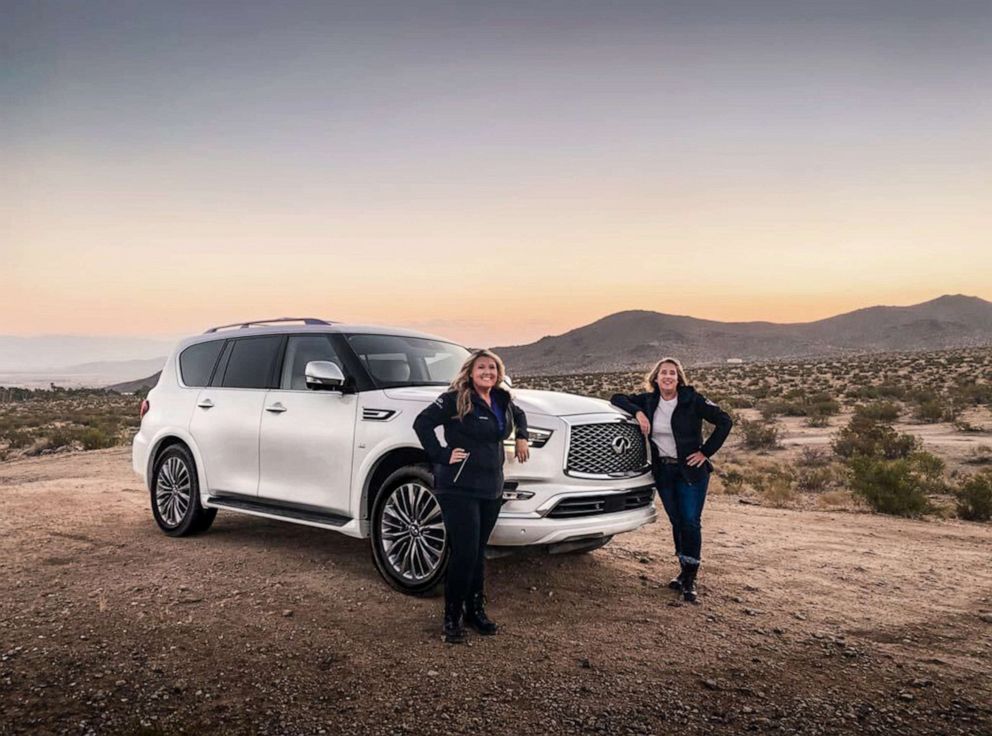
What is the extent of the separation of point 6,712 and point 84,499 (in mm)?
7547

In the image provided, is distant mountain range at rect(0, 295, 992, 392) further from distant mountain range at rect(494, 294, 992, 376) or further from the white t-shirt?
the white t-shirt

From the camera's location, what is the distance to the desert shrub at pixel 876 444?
646 inches

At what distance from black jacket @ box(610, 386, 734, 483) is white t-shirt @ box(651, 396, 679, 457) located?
0.13 feet

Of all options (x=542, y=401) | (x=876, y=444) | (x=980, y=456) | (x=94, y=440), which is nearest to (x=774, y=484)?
(x=876, y=444)

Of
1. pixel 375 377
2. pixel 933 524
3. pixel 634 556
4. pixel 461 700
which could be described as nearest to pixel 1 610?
pixel 375 377

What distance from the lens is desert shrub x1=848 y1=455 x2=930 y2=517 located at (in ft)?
36.1

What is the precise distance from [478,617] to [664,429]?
217 cm

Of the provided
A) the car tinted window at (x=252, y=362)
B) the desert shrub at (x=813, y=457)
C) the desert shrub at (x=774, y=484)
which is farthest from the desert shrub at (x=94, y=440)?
the desert shrub at (x=813, y=457)

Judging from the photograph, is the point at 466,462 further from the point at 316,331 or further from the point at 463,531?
the point at 316,331

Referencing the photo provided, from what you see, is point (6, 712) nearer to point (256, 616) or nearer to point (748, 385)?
point (256, 616)

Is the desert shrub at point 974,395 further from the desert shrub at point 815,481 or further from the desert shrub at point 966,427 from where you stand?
the desert shrub at point 815,481

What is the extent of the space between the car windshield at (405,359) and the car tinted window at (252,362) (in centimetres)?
102

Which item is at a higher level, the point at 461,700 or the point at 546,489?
the point at 546,489

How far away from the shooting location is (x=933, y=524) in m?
10.2
